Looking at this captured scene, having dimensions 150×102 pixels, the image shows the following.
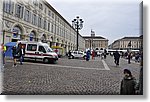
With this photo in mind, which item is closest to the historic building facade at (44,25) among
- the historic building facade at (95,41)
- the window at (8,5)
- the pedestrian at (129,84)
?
the window at (8,5)

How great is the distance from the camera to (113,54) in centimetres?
327

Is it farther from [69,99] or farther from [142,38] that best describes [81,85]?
[142,38]

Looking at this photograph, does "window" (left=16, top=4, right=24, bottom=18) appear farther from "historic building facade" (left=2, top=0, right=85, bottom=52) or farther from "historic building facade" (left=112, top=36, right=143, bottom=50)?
"historic building facade" (left=112, top=36, right=143, bottom=50)

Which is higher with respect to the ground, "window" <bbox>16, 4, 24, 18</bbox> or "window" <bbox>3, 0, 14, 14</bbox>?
"window" <bbox>16, 4, 24, 18</bbox>

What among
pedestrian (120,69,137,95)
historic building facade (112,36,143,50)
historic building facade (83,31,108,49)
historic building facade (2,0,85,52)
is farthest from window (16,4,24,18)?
pedestrian (120,69,137,95)

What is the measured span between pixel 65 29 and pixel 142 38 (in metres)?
1.40

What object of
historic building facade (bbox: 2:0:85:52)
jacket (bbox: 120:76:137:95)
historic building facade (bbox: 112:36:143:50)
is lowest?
jacket (bbox: 120:76:137:95)

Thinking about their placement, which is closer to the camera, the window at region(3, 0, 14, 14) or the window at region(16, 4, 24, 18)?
the window at region(3, 0, 14, 14)

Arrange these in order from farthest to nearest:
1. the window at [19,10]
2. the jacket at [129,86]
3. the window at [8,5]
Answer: the window at [19,10]
the window at [8,5]
the jacket at [129,86]

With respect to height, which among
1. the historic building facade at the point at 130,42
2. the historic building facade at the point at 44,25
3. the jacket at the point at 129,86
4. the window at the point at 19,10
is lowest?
the jacket at the point at 129,86

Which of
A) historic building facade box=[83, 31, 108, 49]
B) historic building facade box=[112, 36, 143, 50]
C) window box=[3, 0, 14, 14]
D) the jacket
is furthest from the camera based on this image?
historic building facade box=[83, 31, 108, 49]

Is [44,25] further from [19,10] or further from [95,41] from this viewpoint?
[95,41]

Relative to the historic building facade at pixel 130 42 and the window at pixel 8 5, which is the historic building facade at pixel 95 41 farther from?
the window at pixel 8 5

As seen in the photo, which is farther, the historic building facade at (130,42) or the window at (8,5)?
the window at (8,5)
